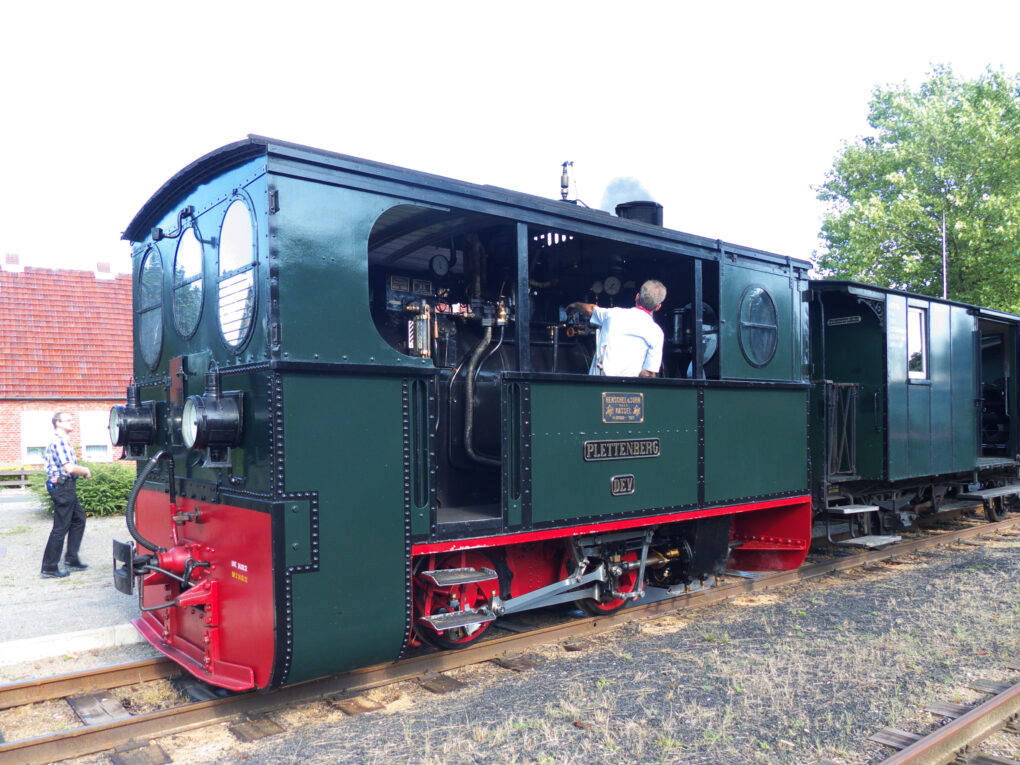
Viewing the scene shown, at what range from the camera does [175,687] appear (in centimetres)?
452

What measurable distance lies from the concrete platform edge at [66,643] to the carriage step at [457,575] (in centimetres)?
245

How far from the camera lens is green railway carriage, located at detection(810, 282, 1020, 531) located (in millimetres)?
8336

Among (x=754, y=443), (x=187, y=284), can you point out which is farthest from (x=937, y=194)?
(x=187, y=284)

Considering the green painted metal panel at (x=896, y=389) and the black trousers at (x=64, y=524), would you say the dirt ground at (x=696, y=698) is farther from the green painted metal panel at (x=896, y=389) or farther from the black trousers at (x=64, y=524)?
the black trousers at (x=64, y=524)

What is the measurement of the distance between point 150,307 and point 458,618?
10.2 ft

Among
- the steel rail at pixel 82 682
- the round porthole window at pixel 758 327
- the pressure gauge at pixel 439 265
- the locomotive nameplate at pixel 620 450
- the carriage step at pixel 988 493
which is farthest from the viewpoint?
the carriage step at pixel 988 493

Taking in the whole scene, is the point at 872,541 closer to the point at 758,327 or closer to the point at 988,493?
the point at 758,327

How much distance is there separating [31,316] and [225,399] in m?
17.8

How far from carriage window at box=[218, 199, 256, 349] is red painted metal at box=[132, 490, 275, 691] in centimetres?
95

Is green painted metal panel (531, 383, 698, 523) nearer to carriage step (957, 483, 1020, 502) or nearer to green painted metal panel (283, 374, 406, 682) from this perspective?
green painted metal panel (283, 374, 406, 682)

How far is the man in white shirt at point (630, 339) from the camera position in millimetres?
5547

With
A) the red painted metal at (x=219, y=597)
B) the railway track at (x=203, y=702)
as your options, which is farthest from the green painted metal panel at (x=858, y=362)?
the red painted metal at (x=219, y=597)

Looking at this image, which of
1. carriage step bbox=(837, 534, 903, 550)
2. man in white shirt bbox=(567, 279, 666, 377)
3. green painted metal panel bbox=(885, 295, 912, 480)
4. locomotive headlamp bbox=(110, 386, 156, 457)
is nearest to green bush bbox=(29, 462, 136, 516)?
locomotive headlamp bbox=(110, 386, 156, 457)

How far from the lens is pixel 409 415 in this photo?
163 inches
